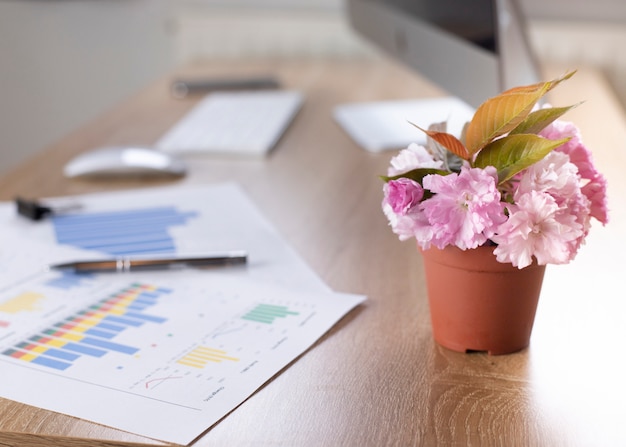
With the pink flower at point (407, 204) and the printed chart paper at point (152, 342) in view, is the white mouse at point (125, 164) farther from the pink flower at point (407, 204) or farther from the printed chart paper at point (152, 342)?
the pink flower at point (407, 204)

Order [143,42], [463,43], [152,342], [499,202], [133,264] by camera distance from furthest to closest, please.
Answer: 1. [143,42]
2. [463,43]
3. [133,264]
4. [152,342]
5. [499,202]

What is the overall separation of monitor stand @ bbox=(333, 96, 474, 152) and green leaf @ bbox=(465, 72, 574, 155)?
614 millimetres

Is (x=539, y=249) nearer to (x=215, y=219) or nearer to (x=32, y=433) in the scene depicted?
(x=32, y=433)

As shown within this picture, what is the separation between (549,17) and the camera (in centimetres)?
186

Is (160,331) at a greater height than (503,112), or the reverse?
(503,112)

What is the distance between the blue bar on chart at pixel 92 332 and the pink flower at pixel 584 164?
1.14 feet

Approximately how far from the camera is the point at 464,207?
1.86 feet

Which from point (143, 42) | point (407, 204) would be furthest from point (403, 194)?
point (143, 42)

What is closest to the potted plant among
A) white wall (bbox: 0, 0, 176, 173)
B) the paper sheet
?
the paper sheet

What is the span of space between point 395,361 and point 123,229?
0.41m

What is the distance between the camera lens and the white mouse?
3.70 feet

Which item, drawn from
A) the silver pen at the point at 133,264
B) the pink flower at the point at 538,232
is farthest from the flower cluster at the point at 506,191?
the silver pen at the point at 133,264

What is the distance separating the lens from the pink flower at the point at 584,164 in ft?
1.95

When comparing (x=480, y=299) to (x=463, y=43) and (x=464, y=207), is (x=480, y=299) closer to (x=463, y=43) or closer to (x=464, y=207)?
(x=464, y=207)
